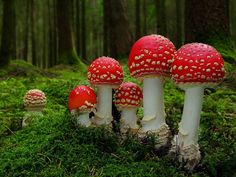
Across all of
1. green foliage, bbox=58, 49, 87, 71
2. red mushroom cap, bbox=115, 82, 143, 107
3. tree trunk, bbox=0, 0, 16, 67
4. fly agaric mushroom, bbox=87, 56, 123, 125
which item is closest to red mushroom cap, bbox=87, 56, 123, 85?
fly agaric mushroom, bbox=87, 56, 123, 125

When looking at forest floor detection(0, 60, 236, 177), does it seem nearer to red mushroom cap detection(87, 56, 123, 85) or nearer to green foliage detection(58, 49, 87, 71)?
red mushroom cap detection(87, 56, 123, 85)

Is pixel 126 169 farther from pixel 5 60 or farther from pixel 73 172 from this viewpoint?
pixel 5 60

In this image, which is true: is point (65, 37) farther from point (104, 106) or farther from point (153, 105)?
point (153, 105)

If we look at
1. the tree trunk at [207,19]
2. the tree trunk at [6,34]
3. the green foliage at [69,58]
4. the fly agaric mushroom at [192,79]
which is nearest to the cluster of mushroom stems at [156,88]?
the fly agaric mushroom at [192,79]

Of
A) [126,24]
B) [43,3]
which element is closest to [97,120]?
[126,24]

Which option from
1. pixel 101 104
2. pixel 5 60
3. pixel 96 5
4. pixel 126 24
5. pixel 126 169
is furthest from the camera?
pixel 96 5

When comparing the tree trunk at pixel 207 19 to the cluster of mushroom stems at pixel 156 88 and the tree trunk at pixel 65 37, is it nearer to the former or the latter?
the cluster of mushroom stems at pixel 156 88

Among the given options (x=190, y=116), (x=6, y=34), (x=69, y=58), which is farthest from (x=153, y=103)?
(x=69, y=58)
